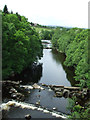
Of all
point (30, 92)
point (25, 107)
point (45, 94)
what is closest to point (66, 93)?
point (45, 94)

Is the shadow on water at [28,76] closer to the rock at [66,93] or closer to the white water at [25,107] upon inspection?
the rock at [66,93]

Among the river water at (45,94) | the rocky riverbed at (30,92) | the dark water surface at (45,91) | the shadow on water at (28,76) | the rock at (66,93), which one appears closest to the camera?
the river water at (45,94)

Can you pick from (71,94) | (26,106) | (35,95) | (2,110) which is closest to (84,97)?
(71,94)

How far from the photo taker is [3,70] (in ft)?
87.9

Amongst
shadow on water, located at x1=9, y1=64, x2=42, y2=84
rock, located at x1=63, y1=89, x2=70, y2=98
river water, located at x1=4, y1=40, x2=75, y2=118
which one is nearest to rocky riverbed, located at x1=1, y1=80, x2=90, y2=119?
rock, located at x1=63, y1=89, x2=70, y2=98

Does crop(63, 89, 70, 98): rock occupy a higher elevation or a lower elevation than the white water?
higher

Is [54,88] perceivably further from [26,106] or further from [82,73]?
[26,106]

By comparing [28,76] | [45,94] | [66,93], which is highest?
[28,76]

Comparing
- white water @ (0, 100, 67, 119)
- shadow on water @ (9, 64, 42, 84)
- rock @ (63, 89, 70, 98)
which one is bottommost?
white water @ (0, 100, 67, 119)

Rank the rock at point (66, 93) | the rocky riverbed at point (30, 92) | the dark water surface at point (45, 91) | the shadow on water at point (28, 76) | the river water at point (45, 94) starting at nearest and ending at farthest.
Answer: the river water at point (45, 94), the dark water surface at point (45, 91), the rocky riverbed at point (30, 92), the rock at point (66, 93), the shadow on water at point (28, 76)

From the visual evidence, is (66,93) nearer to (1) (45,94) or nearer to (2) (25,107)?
(1) (45,94)

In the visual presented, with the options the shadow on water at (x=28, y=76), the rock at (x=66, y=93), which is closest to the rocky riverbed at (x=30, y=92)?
the rock at (x=66, y=93)

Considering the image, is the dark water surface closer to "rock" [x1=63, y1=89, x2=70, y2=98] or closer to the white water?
the white water

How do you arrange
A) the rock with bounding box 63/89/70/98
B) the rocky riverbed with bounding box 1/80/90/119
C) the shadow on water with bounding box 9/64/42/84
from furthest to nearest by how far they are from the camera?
1. the shadow on water with bounding box 9/64/42/84
2. the rock with bounding box 63/89/70/98
3. the rocky riverbed with bounding box 1/80/90/119
